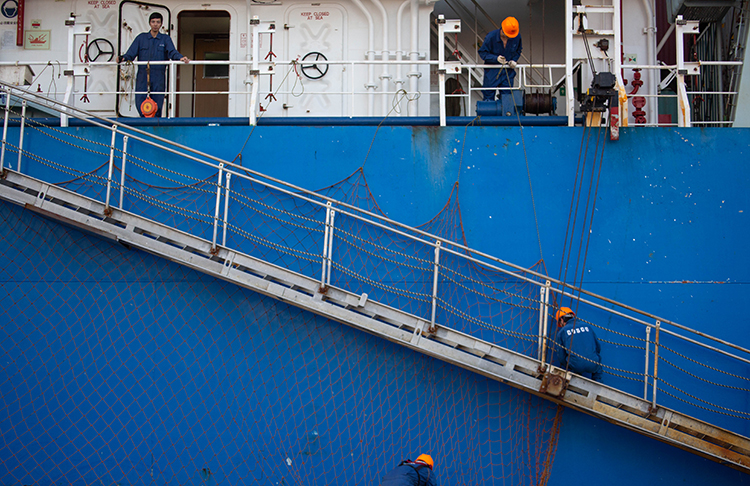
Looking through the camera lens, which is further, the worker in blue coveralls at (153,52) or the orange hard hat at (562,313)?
the worker in blue coveralls at (153,52)

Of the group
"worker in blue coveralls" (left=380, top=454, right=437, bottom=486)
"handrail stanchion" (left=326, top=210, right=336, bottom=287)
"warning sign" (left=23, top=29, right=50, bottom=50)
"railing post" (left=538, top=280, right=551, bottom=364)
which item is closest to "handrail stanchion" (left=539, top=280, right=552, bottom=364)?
"railing post" (left=538, top=280, right=551, bottom=364)

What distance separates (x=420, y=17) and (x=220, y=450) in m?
5.79

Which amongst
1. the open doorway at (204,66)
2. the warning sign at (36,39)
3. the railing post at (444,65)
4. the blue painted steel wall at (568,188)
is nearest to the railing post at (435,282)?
the blue painted steel wall at (568,188)

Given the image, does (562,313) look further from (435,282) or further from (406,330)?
(406,330)

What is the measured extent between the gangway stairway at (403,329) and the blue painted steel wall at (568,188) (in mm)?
929

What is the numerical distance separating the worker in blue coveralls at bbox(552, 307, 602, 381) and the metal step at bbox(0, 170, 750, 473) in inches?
8.4

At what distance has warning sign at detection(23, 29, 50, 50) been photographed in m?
8.01

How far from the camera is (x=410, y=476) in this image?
4422 millimetres

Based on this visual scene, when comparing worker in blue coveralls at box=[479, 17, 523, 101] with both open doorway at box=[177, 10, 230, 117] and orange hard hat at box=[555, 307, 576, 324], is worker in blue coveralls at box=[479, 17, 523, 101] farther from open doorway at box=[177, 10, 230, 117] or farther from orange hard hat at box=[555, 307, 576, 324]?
open doorway at box=[177, 10, 230, 117]

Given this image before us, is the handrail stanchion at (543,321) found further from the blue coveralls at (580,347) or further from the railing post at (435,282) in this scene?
the railing post at (435,282)

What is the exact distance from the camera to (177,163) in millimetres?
6016

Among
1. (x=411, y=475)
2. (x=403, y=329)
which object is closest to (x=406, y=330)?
(x=403, y=329)

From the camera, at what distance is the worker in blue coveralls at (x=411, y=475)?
4.37 meters

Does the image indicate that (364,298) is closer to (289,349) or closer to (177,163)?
(289,349)
